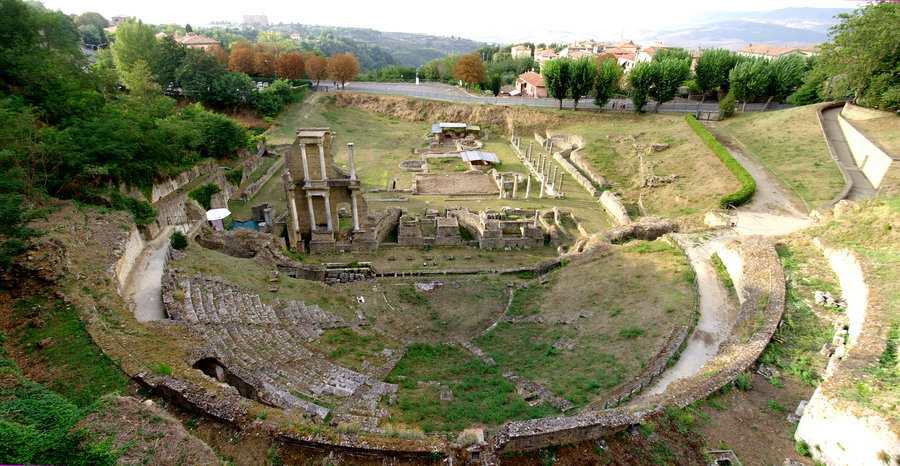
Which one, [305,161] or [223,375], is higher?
[305,161]

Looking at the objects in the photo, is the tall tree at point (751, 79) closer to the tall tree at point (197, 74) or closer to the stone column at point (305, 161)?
the stone column at point (305, 161)

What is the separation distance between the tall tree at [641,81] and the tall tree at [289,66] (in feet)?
169

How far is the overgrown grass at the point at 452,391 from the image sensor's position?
13172 millimetres

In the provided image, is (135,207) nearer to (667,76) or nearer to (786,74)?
(667,76)

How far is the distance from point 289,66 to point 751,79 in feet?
218

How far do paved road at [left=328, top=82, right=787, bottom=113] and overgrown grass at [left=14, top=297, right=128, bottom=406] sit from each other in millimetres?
59590

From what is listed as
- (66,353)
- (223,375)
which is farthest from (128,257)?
(223,375)

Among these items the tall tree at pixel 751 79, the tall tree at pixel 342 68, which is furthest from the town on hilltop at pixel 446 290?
the tall tree at pixel 342 68

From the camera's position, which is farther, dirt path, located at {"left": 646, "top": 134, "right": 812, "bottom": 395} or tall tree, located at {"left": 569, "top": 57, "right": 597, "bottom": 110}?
tall tree, located at {"left": 569, "top": 57, "right": 597, "bottom": 110}

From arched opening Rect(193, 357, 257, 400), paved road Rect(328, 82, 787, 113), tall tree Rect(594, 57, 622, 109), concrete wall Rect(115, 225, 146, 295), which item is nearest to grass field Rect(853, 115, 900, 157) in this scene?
paved road Rect(328, 82, 787, 113)

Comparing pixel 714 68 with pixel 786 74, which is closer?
pixel 786 74

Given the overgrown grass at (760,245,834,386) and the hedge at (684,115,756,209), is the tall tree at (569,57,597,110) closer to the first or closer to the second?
the hedge at (684,115,756,209)

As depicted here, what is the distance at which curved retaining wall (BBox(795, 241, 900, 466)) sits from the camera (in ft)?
31.8

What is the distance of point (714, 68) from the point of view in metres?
57.2
